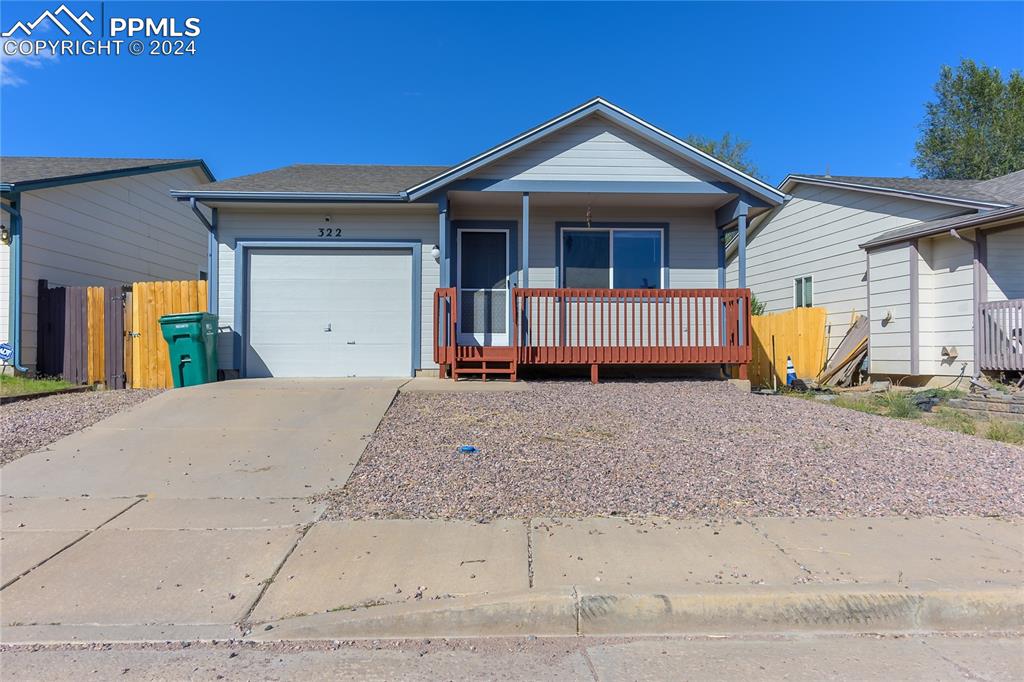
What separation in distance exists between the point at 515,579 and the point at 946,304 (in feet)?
37.7

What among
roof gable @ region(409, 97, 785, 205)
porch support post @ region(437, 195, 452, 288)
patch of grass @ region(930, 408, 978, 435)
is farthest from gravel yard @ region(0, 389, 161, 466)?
patch of grass @ region(930, 408, 978, 435)

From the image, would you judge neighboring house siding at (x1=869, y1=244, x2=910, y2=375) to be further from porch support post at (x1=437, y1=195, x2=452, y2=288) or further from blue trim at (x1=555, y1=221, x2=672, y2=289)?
porch support post at (x1=437, y1=195, x2=452, y2=288)

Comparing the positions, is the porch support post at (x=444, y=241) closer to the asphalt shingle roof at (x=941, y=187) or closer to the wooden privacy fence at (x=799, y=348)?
the wooden privacy fence at (x=799, y=348)

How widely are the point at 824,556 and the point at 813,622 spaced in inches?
25.9

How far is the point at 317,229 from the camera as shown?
11227 mm

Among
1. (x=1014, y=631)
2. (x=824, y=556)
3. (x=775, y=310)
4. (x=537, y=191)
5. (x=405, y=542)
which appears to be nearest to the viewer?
(x=1014, y=631)

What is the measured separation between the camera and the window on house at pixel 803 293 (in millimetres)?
15492

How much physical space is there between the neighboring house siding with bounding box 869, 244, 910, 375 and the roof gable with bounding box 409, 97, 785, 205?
349 cm

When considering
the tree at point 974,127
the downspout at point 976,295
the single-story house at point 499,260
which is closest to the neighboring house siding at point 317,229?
the single-story house at point 499,260

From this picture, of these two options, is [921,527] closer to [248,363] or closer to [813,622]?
[813,622]

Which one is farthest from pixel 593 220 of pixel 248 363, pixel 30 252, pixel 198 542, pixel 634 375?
pixel 30 252

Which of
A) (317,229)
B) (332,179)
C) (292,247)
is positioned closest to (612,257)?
(317,229)

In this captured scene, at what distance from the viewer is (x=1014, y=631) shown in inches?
136

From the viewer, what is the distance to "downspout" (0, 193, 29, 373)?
33.9 feet
